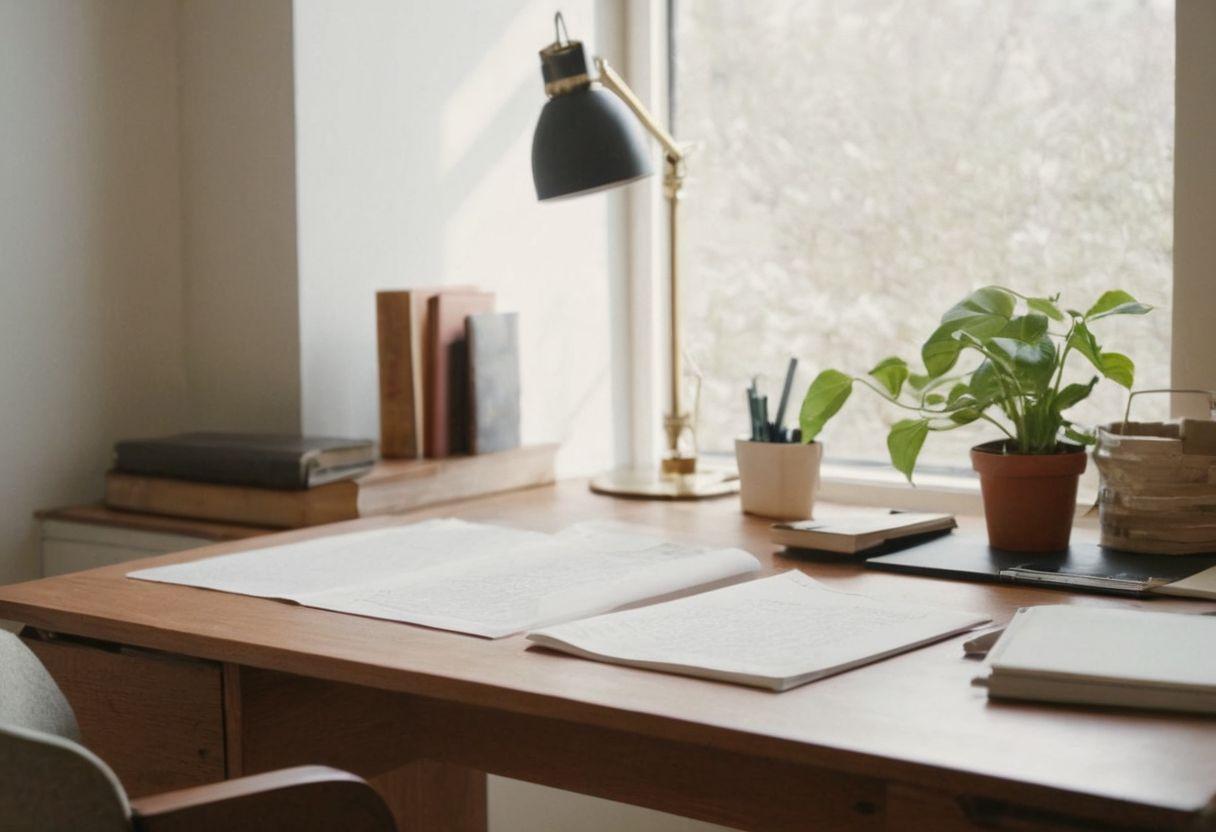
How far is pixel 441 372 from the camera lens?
1.87 meters

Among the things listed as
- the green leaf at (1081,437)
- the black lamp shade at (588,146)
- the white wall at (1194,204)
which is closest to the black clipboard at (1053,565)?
the green leaf at (1081,437)

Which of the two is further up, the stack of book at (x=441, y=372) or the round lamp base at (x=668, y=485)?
the stack of book at (x=441, y=372)

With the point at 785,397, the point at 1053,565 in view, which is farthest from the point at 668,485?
the point at 1053,565

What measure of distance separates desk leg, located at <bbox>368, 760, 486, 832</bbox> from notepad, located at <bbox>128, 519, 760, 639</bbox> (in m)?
0.34

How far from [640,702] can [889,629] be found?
10.4 inches

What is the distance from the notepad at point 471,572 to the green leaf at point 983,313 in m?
0.33

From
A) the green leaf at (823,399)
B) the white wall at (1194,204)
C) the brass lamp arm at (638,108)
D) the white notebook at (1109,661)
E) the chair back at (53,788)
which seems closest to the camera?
the chair back at (53,788)

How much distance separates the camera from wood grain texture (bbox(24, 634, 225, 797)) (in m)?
1.18

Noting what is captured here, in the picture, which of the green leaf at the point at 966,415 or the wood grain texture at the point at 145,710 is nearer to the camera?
the wood grain texture at the point at 145,710

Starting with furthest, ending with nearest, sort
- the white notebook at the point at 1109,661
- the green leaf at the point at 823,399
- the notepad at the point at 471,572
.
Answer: the green leaf at the point at 823,399
the notepad at the point at 471,572
the white notebook at the point at 1109,661

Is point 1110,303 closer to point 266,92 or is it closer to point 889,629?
point 889,629

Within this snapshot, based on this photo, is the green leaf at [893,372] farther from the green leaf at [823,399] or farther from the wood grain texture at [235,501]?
the wood grain texture at [235,501]

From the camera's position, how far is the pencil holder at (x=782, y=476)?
1.67 meters

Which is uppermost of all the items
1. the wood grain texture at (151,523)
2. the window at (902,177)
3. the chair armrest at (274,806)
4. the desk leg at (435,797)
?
the window at (902,177)
